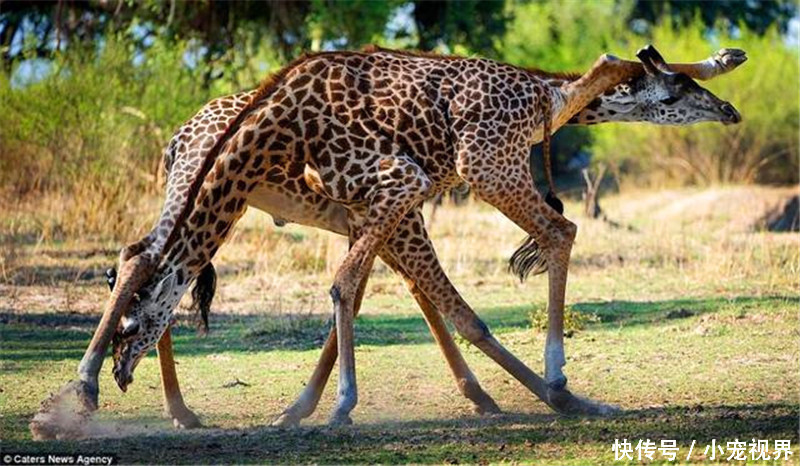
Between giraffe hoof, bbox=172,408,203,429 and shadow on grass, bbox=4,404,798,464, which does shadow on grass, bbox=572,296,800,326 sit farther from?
giraffe hoof, bbox=172,408,203,429

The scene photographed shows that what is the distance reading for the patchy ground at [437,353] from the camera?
6977mm

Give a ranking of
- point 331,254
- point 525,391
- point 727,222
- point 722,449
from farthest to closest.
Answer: point 727,222, point 331,254, point 525,391, point 722,449

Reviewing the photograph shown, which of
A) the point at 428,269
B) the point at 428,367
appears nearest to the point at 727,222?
the point at 428,367

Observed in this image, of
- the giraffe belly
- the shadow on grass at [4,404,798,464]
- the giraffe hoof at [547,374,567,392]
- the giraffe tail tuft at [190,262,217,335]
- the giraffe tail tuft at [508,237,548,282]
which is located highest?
the giraffe belly

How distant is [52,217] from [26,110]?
1448mm

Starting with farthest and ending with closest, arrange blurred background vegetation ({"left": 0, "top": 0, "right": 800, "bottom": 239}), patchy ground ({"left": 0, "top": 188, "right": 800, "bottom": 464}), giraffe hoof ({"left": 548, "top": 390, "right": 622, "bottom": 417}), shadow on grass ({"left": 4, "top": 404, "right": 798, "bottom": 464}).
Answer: blurred background vegetation ({"left": 0, "top": 0, "right": 800, "bottom": 239})
giraffe hoof ({"left": 548, "top": 390, "right": 622, "bottom": 417})
patchy ground ({"left": 0, "top": 188, "right": 800, "bottom": 464})
shadow on grass ({"left": 4, "top": 404, "right": 798, "bottom": 464})

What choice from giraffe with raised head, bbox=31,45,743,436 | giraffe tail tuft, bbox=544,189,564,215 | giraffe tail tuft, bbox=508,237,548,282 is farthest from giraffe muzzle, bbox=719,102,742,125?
giraffe tail tuft, bbox=508,237,548,282

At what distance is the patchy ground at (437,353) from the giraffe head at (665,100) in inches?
61.1

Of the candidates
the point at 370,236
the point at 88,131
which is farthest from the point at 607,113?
the point at 88,131

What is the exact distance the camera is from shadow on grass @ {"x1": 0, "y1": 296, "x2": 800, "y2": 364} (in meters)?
10.2

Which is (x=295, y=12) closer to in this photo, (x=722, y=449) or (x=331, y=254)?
(x=331, y=254)

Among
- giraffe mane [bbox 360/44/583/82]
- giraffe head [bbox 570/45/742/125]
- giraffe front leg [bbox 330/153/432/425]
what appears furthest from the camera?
giraffe head [bbox 570/45/742/125]

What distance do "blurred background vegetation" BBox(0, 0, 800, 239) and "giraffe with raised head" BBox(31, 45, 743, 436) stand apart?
6694 millimetres

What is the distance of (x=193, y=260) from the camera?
7.36 metres
